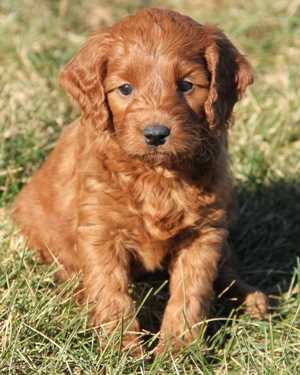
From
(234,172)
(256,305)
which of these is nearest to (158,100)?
(256,305)

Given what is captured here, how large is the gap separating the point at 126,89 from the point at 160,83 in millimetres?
246

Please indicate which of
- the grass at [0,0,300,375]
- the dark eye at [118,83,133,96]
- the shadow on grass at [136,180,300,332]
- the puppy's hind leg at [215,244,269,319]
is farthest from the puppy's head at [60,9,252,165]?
the shadow on grass at [136,180,300,332]

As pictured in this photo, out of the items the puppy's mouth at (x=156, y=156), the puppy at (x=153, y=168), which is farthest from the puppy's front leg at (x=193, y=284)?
the puppy's mouth at (x=156, y=156)

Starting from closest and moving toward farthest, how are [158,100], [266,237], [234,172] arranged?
1. [158,100]
2. [266,237]
3. [234,172]

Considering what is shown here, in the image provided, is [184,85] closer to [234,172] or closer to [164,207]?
[164,207]

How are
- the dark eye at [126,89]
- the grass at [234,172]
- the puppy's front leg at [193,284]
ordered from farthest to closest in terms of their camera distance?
the puppy's front leg at [193,284] < the dark eye at [126,89] < the grass at [234,172]

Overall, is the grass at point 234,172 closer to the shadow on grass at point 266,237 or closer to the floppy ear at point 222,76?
the shadow on grass at point 266,237

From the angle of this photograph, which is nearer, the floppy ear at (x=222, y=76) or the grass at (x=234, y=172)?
the grass at (x=234, y=172)

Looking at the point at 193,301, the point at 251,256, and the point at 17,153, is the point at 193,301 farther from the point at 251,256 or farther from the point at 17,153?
the point at 17,153

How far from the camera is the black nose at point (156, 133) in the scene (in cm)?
511

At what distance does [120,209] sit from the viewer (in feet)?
18.3

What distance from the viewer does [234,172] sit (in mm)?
7727

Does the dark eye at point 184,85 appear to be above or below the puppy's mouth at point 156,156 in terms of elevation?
above

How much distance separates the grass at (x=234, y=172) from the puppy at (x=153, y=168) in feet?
0.66
